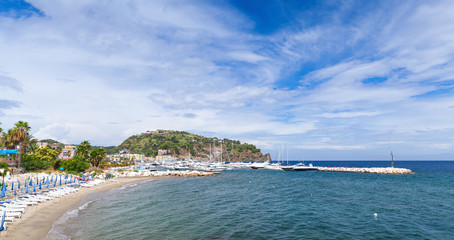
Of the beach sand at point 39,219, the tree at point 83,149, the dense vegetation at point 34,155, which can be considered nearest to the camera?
the beach sand at point 39,219

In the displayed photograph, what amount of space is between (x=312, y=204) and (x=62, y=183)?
4781 cm

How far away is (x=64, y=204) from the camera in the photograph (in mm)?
31922

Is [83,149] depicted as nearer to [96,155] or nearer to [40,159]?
[96,155]

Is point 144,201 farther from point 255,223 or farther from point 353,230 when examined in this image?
point 353,230

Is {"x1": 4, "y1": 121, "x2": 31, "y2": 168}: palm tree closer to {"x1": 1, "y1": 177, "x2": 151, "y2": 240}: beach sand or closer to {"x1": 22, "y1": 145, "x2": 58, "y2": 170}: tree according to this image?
{"x1": 22, "y1": 145, "x2": 58, "y2": 170}: tree

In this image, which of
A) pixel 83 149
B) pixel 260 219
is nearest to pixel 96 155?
pixel 83 149

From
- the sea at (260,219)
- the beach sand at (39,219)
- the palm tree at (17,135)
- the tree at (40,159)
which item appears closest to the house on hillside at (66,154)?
the tree at (40,159)

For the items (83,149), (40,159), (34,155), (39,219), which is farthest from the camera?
(83,149)

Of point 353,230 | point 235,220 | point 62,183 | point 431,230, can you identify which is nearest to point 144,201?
point 235,220

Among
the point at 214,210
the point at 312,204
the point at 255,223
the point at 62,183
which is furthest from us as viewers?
the point at 62,183

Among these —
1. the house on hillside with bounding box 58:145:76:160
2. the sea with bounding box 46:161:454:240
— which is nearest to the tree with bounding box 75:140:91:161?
the house on hillside with bounding box 58:145:76:160

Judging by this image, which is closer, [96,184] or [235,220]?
[235,220]

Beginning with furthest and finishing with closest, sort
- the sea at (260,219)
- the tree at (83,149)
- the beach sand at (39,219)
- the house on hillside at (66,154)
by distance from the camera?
the house on hillside at (66,154), the tree at (83,149), the sea at (260,219), the beach sand at (39,219)

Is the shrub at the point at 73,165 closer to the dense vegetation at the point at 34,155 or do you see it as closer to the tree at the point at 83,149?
the dense vegetation at the point at 34,155
